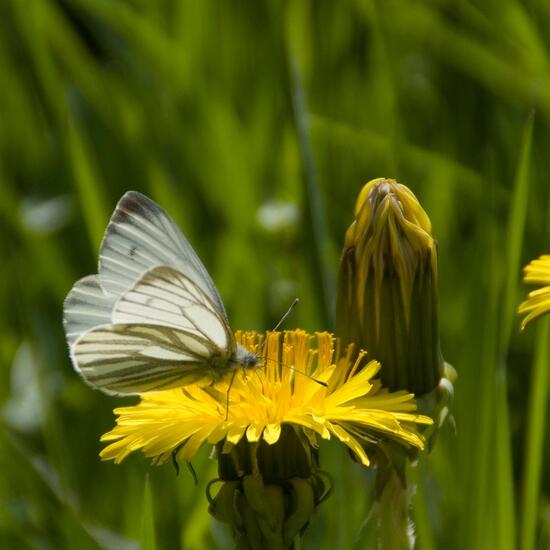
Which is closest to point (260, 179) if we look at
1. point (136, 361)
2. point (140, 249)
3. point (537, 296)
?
point (140, 249)

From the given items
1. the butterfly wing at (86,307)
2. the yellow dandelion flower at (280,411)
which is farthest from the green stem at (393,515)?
the butterfly wing at (86,307)

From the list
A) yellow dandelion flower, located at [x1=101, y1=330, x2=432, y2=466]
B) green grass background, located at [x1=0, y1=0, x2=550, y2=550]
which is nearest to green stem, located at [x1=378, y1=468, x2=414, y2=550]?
yellow dandelion flower, located at [x1=101, y1=330, x2=432, y2=466]

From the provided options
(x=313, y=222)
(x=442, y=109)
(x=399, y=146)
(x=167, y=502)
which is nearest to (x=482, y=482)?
(x=167, y=502)

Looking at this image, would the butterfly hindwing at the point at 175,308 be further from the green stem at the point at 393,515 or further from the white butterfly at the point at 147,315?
the green stem at the point at 393,515

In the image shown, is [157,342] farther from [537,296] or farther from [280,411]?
[537,296]

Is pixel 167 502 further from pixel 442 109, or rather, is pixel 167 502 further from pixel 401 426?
pixel 442 109
